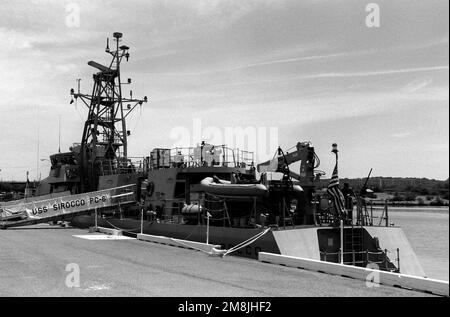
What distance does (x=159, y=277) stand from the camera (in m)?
8.83

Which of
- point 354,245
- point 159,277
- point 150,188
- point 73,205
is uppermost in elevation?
point 150,188

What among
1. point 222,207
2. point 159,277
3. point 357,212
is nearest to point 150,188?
point 222,207

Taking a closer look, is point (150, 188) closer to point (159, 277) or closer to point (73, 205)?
point (73, 205)

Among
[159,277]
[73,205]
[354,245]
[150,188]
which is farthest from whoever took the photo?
[73,205]

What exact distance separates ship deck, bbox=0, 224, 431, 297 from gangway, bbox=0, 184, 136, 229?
10053mm

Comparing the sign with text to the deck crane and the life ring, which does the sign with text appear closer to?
the life ring

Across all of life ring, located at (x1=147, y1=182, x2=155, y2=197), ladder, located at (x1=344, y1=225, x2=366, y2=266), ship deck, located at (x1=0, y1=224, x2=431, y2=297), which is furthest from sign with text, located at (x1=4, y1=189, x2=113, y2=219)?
ladder, located at (x1=344, y1=225, x2=366, y2=266)

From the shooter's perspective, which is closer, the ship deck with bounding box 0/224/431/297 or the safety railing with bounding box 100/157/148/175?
the ship deck with bounding box 0/224/431/297

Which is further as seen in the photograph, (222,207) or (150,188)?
(150,188)

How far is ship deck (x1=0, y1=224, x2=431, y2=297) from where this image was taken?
752 centimetres

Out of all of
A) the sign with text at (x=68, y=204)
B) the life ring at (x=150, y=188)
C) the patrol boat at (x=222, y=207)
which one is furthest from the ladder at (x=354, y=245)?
the sign with text at (x=68, y=204)

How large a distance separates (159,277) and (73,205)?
638 inches
